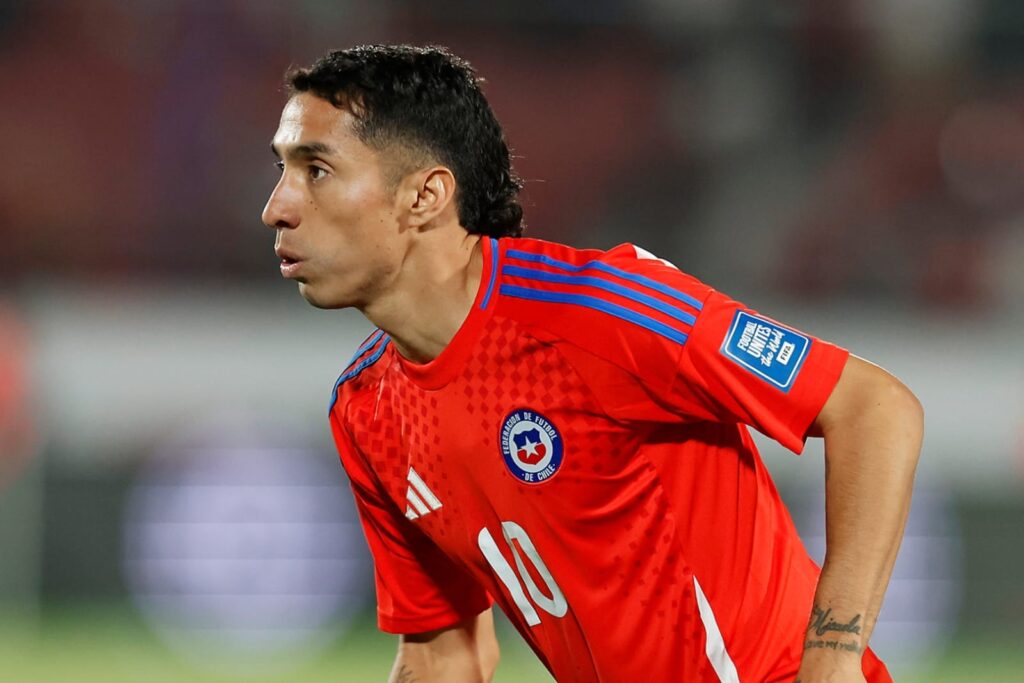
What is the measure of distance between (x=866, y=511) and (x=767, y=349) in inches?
14.2

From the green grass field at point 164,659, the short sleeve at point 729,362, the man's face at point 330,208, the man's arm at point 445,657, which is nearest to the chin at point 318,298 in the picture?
the man's face at point 330,208

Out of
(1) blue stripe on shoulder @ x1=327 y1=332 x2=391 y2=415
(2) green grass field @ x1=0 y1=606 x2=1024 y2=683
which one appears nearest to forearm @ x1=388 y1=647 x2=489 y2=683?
(1) blue stripe on shoulder @ x1=327 y1=332 x2=391 y2=415

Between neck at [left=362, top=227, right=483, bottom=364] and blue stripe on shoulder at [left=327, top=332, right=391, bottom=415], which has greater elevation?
neck at [left=362, top=227, right=483, bottom=364]

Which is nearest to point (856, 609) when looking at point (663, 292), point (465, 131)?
point (663, 292)

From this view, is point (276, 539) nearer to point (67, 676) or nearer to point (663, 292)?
point (67, 676)

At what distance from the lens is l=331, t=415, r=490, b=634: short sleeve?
359 cm

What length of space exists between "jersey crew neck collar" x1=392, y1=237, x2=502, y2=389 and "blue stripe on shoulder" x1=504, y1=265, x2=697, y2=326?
4cm

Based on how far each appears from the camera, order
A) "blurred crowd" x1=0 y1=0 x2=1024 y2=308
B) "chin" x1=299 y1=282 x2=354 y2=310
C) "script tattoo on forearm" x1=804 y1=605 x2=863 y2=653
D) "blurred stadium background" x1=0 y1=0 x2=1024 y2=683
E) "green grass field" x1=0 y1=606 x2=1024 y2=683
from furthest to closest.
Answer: "blurred crowd" x1=0 y1=0 x2=1024 y2=308
"blurred stadium background" x1=0 y1=0 x2=1024 y2=683
"green grass field" x1=0 y1=606 x2=1024 y2=683
"chin" x1=299 y1=282 x2=354 y2=310
"script tattoo on forearm" x1=804 y1=605 x2=863 y2=653

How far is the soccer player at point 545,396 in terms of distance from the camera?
116 inches

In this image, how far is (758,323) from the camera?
2.88m

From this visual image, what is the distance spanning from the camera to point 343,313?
8977 millimetres

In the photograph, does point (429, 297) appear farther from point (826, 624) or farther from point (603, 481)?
point (826, 624)

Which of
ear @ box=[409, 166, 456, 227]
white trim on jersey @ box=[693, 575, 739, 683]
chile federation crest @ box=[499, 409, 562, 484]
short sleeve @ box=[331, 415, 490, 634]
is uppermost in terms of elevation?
ear @ box=[409, 166, 456, 227]

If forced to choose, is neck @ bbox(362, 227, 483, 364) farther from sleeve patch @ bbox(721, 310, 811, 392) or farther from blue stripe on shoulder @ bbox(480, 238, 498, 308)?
sleeve patch @ bbox(721, 310, 811, 392)
